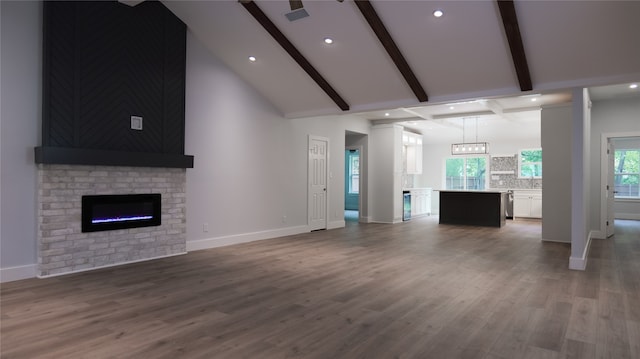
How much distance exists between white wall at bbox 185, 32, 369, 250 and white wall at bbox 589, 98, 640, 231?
19.7 ft

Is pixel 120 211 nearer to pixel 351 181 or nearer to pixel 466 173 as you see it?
pixel 351 181

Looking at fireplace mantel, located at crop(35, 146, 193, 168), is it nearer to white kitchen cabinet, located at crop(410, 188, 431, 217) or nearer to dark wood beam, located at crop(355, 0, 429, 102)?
dark wood beam, located at crop(355, 0, 429, 102)

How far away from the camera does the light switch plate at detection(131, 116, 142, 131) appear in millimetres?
5211

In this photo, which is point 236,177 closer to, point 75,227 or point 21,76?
point 75,227

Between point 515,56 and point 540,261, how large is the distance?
9.54ft

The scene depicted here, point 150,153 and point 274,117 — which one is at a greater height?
point 274,117

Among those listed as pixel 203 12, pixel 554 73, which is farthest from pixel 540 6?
pixel 203 12

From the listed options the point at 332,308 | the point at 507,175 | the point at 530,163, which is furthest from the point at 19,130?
the point at 530,163

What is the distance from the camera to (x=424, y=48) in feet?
16.9

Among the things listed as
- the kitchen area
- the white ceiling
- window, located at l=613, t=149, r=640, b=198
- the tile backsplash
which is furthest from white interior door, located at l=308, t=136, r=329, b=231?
window, located at l=613, t=149, r=640, b=198

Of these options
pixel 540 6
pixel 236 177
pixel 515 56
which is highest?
pixel 540 6

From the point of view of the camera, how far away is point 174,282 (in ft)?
13.8

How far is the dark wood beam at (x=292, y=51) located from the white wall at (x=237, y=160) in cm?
138

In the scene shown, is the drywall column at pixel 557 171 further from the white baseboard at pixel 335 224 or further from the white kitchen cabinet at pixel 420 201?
the white kitchen cabinet at pixel 420 201
